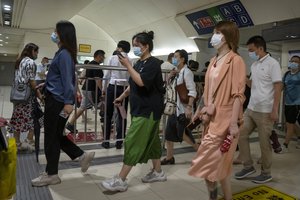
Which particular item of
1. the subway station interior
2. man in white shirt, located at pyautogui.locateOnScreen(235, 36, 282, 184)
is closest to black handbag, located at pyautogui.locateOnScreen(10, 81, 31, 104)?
the subway station interior

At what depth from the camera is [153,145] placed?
276cm

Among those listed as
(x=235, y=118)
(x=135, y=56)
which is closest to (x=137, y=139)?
(x=235, y=118)

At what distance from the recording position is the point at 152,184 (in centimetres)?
284

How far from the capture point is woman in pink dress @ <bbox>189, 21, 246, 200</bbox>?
1.97m

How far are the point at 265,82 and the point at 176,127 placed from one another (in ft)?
3.60

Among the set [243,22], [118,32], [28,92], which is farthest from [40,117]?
[118,32]

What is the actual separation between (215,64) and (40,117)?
2.03 metres

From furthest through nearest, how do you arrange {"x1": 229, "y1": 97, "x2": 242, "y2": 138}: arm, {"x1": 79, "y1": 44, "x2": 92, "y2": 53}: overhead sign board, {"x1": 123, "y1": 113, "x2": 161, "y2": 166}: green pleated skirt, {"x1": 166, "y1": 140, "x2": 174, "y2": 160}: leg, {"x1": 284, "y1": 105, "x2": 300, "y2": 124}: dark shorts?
{"x1": 79, "y1": 44, "x2": 92, "y2": 53}: overhead sign board < {"x1": 284, "y1": 105, "x2": 300, "y2": 124}: dark shorts < {"x1": 166, "y1": 140, "x2": 174, "y2": 160}: leg < {"x1": 123, "y1": 113, "x2": 161, "y2": 166}: green pleated skirt < {"x1": 229, "y1": 97, "x2": 242, "y2": 138}: arm

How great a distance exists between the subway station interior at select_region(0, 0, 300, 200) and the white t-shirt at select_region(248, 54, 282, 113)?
815 mm

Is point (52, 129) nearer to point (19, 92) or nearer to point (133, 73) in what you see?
point (133, 73)

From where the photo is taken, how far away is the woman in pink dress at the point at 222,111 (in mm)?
1975

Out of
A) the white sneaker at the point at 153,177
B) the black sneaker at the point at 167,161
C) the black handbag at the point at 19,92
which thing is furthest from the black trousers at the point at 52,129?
the black sneaker at the point at 167,161

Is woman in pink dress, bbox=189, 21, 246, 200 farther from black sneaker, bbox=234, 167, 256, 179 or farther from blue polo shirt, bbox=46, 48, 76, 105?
blue polo shirt, bbox=46, 48, 76, 105

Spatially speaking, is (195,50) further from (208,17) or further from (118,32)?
(118,32)
